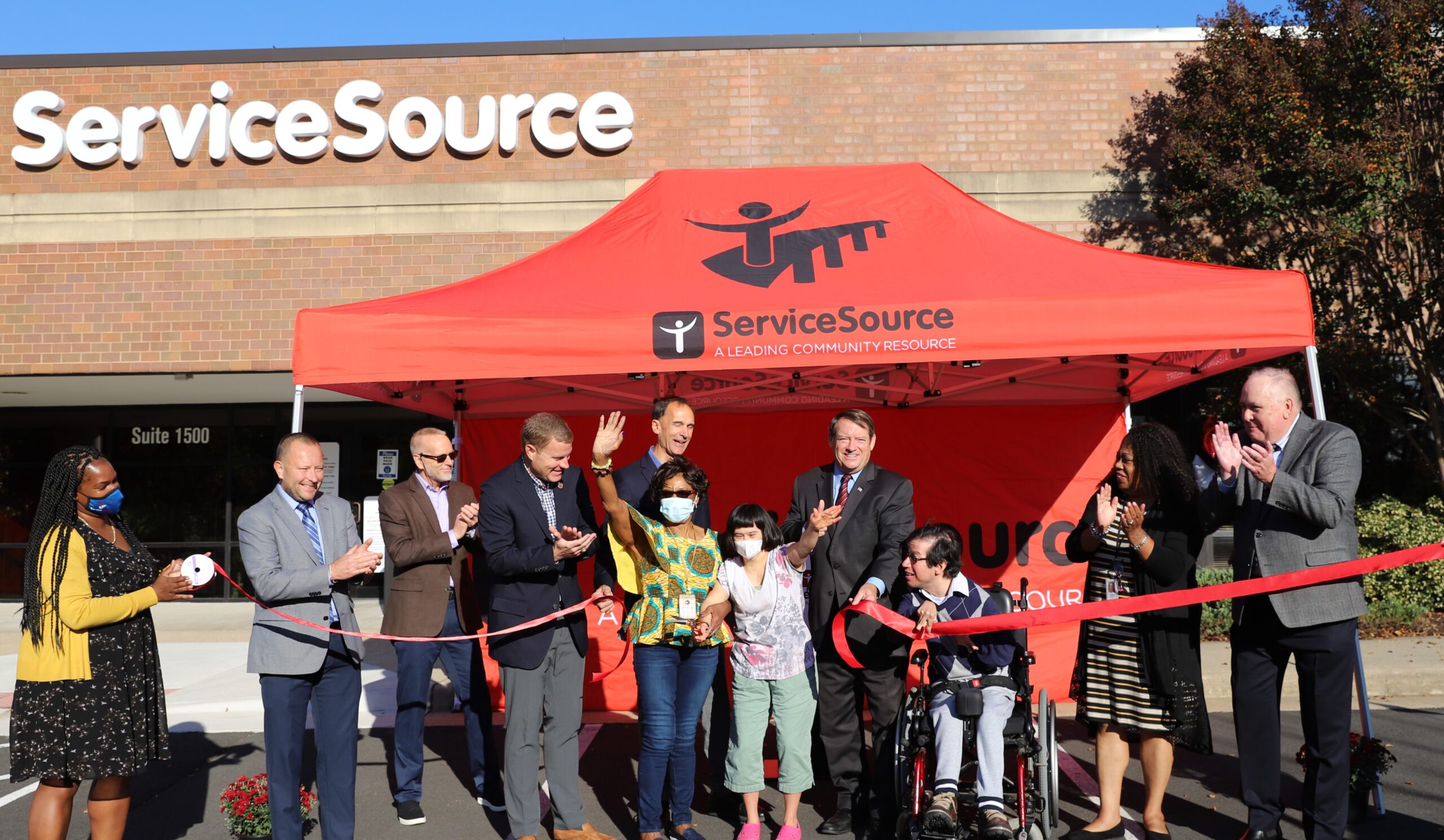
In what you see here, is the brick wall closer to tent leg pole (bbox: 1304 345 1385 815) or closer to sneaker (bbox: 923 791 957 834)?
tent leg pole (bbox: 1304 345 1385 815)

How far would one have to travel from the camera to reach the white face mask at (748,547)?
15.5ft

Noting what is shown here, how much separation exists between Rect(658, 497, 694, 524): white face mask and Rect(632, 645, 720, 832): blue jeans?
1.91 feet

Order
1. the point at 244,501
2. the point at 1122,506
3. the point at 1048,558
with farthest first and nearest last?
the point at 244,501, the point at 1048,558, the point at 1122,506

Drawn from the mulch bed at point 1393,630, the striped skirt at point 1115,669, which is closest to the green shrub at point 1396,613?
the mulch bed at point 1393,630

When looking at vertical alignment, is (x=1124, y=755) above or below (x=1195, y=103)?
below

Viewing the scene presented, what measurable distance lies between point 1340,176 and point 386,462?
1181 cm

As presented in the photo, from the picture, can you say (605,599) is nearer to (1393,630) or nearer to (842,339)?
(842,339)

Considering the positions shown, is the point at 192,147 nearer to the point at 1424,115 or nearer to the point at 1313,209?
the point at 1313,209

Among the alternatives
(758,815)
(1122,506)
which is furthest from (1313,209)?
(758,815)

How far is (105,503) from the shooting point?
4094 mm

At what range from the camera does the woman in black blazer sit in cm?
459

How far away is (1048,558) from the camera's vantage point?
764 cm

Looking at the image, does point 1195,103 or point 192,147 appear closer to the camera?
point 1195,103

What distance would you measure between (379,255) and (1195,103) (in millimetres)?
9423
